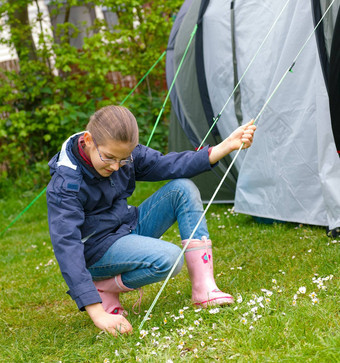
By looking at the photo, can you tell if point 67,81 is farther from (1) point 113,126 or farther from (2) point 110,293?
(1) point 113,126

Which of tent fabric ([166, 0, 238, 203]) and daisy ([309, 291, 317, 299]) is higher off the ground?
tent fabric ([166, 0, 238, 203])

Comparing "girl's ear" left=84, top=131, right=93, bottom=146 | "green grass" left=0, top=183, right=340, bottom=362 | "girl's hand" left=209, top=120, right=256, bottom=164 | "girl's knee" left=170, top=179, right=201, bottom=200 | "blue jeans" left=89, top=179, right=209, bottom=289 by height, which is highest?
"girl's ear" left=84, top=131, right=93, bottom=146

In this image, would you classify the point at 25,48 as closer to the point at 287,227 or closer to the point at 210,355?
the point at 287,227

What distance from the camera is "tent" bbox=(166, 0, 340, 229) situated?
3.51m

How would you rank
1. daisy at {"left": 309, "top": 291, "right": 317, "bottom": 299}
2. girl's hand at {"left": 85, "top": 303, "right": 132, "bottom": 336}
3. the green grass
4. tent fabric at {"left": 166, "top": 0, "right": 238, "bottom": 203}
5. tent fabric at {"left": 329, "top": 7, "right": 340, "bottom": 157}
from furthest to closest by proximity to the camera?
tent fabric at {"left": 166, "top": 0, "right": 238, "bottom": 203}
tent fabric at {"left": 329, "top": 7, "right": 340, "bottom": 157}
daisy at {"left": 309, "top": 291, "right": 317, "bottom": 299}
girl's hand at {"left": 85, "top": 303, "right": 132, "bottom": 336}
the green grass

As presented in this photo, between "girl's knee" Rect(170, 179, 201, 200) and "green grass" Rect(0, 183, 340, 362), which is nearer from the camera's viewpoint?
→ "green grass" Rect(0, 183, 340, 362)

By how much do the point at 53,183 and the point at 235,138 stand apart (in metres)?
0.84

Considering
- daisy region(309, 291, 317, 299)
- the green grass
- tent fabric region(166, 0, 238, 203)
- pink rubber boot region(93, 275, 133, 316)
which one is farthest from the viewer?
tent fabric region(166, 0, 238, 203)

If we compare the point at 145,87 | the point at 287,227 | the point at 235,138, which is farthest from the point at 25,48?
A: the point at 235,138

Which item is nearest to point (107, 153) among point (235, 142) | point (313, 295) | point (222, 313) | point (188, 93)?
point (235, 142)

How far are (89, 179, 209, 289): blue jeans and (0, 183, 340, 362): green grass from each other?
0.67ft

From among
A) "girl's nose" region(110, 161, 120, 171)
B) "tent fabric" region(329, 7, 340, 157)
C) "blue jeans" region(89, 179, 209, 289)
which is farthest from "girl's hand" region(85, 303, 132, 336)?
"tent fabric" region(329, 7, 340, 157)

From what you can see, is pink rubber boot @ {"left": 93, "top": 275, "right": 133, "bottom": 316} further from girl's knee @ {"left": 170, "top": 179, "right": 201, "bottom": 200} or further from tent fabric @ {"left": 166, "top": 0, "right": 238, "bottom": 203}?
tent fabric @ {"left": 166, "top": 0, "right": 238, "bottom": 203}

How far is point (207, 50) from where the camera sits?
4.46 meters
